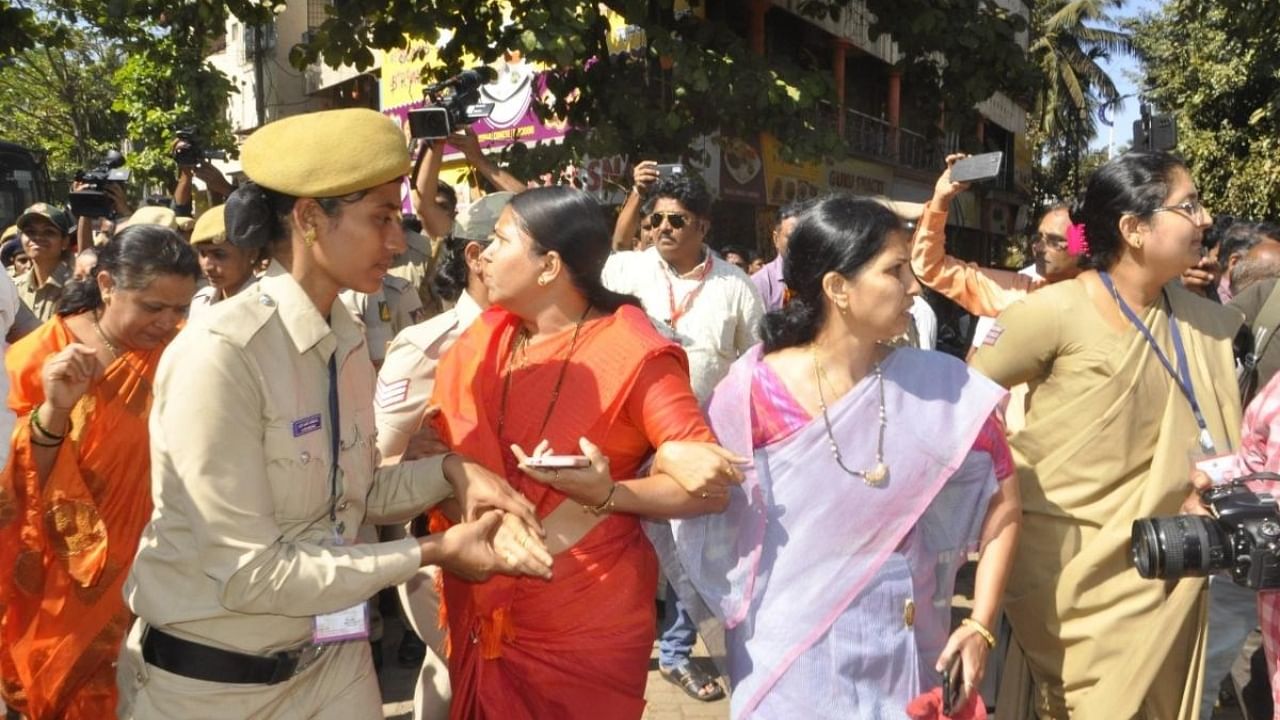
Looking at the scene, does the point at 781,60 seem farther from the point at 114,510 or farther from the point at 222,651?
the point at 222,651

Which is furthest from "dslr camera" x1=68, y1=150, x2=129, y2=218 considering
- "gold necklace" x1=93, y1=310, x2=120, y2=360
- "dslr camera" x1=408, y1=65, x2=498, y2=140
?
"gold necklace" x1=93, y1=310, x2=120, y2=360

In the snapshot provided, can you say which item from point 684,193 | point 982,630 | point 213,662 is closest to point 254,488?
point 213,662

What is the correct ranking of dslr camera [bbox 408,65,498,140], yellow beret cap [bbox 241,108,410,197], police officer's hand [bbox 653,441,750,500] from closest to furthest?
yellow beret cap [bbox 241,108,410,197] → police officer's hand [bbox 653,441,750,500] → dslr camera [bbox 408,65,498,140]

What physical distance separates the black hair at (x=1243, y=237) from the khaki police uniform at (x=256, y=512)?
4.67 meters

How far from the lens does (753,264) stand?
11469mm

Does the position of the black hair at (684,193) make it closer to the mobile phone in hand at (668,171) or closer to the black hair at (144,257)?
the mobile phone in hand at (668,171)

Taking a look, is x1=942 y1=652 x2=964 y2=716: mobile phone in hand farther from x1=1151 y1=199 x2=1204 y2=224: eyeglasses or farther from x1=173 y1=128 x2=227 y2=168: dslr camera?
x1=173 y1=128 x2=227 y2=168: dslr camera

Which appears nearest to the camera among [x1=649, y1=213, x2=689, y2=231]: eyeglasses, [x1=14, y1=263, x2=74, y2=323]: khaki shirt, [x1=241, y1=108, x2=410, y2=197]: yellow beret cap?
[x1=241, y1=108, x2=410, y2=197]: yellow beret cap

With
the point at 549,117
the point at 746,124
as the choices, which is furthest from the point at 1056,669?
the point at 549,117

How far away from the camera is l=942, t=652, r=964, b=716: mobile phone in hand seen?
234 cm

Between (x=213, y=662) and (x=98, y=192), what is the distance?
4.45 metres

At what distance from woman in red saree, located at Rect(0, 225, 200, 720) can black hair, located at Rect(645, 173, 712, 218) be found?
2.31 m

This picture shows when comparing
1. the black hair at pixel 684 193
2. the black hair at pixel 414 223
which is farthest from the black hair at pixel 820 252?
the black hair at pixel 414 223

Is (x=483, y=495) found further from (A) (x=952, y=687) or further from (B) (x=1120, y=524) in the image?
(B) (x=1120, y=524)
